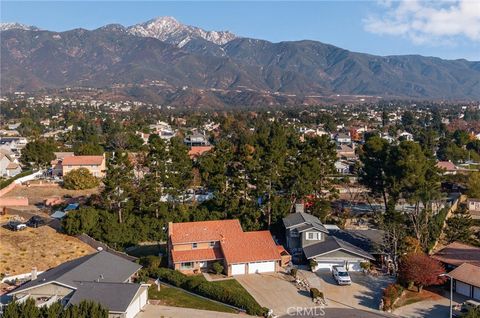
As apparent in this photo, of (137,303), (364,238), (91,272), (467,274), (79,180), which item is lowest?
(137,303)

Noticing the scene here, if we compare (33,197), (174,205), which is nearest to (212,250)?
(174,205)

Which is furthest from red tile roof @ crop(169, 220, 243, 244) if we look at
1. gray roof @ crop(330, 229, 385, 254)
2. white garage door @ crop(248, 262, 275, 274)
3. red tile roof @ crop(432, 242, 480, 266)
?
red tile roof @ crop(432, 242, 480, 266)

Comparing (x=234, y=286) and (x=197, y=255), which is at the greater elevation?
(x=197, y=255)

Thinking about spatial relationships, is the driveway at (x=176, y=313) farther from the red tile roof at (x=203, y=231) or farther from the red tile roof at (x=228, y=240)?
the red tile roof at (x=203, y=231)

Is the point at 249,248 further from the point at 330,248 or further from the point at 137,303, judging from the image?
the point at 137,303

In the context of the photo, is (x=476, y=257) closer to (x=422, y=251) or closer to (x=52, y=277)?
(x=422, y=251)

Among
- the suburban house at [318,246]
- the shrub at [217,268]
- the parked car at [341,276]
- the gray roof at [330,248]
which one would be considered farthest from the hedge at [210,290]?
the suburban house at [318,246]

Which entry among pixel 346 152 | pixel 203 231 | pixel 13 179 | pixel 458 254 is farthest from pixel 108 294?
pixel 346 152
